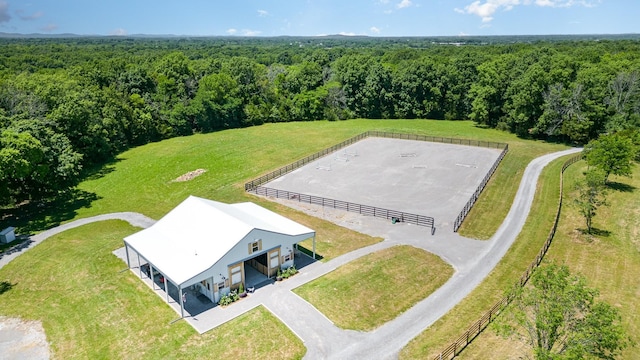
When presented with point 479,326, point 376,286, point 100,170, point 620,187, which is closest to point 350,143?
point 620,187

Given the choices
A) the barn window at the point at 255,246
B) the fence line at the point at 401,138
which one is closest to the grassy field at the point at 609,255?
the fence line at the point at 401,138

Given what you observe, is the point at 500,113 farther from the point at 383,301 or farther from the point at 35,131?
the point at 35,131

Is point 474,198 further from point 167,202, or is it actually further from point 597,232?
point 167,202

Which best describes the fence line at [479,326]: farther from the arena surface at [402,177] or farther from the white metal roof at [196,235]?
the white metal roof at [196,235]

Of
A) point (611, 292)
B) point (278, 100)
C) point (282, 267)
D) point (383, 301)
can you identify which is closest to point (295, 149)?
point (278, 100)

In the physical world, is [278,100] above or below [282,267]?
above

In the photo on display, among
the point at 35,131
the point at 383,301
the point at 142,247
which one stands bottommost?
the point at 383,301
